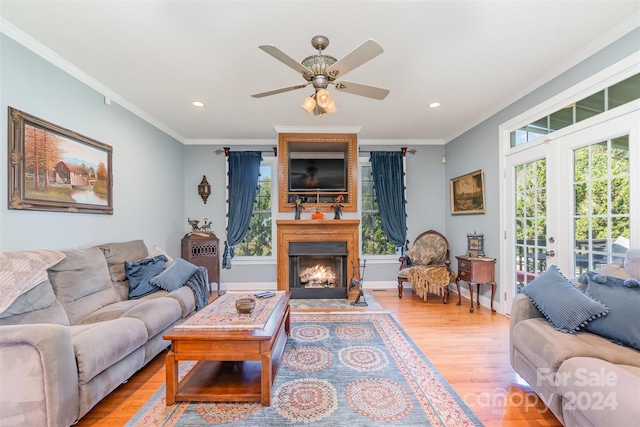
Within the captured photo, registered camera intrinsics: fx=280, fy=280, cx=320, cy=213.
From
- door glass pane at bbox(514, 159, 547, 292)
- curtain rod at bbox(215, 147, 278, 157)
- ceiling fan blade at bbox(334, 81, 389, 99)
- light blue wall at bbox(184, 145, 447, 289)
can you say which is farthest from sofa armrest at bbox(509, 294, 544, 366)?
curtain rod at bbox(215, 147, 278, 157)

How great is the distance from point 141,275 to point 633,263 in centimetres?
409

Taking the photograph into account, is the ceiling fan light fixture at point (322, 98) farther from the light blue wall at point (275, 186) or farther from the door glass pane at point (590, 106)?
the light blue wall at point (275, 186)

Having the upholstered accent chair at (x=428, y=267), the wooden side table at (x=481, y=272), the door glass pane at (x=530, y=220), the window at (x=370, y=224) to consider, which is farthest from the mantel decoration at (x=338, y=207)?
the door glass pane at (x=530, y=220)

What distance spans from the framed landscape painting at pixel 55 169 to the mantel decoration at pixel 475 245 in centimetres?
474

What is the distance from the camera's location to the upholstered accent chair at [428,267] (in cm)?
411

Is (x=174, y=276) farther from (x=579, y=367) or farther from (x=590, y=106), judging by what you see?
(x=590, y=106)

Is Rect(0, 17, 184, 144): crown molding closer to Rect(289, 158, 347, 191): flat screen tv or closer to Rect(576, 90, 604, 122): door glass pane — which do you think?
Rect(289, 158, 347, 191): flat screen tv

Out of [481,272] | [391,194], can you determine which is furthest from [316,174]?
[481,272]

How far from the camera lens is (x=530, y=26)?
2135 mm

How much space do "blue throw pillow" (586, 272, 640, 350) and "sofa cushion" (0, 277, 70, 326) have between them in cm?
365

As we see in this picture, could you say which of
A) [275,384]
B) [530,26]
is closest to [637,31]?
[530,26]

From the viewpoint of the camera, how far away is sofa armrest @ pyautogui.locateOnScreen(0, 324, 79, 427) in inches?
56.5

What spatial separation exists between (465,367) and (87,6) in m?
3.95

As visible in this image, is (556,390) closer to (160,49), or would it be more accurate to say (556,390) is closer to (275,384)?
(275,384)
